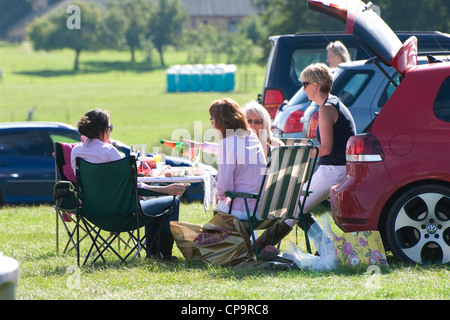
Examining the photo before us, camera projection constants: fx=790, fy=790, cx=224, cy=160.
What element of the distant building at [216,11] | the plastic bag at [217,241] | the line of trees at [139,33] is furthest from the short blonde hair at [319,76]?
the distant building at [216,11]

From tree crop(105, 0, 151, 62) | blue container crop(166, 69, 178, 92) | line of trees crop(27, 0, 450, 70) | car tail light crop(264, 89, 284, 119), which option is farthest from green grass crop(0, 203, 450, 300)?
tree crop(105, 0, 151, 62)

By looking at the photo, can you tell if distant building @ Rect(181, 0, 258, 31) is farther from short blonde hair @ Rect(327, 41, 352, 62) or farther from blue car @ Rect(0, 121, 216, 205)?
short blonde hair @ Rect(327, 41, 352, 62)

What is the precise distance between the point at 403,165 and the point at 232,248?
1430 mm

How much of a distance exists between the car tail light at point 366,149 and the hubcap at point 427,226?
426 mm

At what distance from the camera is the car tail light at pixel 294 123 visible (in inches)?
380

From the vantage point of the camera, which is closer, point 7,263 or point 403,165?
point 7,263

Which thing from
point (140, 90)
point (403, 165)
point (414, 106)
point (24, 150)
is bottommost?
point (140, 90)

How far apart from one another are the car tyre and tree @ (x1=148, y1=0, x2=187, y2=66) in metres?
121

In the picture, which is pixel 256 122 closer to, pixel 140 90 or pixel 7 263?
pixel 7 263

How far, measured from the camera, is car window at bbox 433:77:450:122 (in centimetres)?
586

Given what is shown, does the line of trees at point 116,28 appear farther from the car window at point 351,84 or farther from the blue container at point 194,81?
the car window at point 351,84

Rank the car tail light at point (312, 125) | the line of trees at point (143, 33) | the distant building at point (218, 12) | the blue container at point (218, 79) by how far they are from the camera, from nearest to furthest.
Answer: the car tail light at point (312, 125)
the blue container at point (218, 79)
the line of trees at point (143, 33)
the distant building at point (218, 12)
